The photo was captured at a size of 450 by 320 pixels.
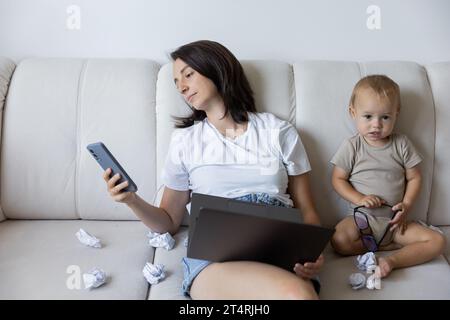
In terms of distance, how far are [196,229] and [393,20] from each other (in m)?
1.13

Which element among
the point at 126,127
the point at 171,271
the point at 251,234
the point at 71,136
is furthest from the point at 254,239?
the point at 71,136

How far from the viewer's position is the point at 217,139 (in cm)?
129

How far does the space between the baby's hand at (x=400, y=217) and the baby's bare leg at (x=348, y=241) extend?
108mm

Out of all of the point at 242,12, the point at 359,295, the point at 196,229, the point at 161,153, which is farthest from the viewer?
the point at 242,12

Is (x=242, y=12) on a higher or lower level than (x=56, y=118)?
higher

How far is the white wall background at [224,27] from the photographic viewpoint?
1.55m

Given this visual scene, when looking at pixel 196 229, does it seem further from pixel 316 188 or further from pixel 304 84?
pixel 304 84

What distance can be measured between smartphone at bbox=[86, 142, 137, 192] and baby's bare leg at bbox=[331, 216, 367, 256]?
2.02 feet

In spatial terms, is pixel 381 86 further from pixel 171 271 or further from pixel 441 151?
pixel 171 271

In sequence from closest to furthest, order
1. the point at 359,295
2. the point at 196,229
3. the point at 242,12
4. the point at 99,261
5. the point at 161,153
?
the point at 196,229 → the point at 359,295 → the point at 99,261 → the point at 161,153 → the point at 242,12

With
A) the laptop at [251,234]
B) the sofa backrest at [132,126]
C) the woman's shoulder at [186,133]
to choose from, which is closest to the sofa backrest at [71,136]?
the sofa backrest at [132,126]

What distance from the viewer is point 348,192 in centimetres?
135

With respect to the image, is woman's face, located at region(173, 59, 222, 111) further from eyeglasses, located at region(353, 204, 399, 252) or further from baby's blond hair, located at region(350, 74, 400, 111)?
eyeglasses, located at region(353, 204, 399, 252)
